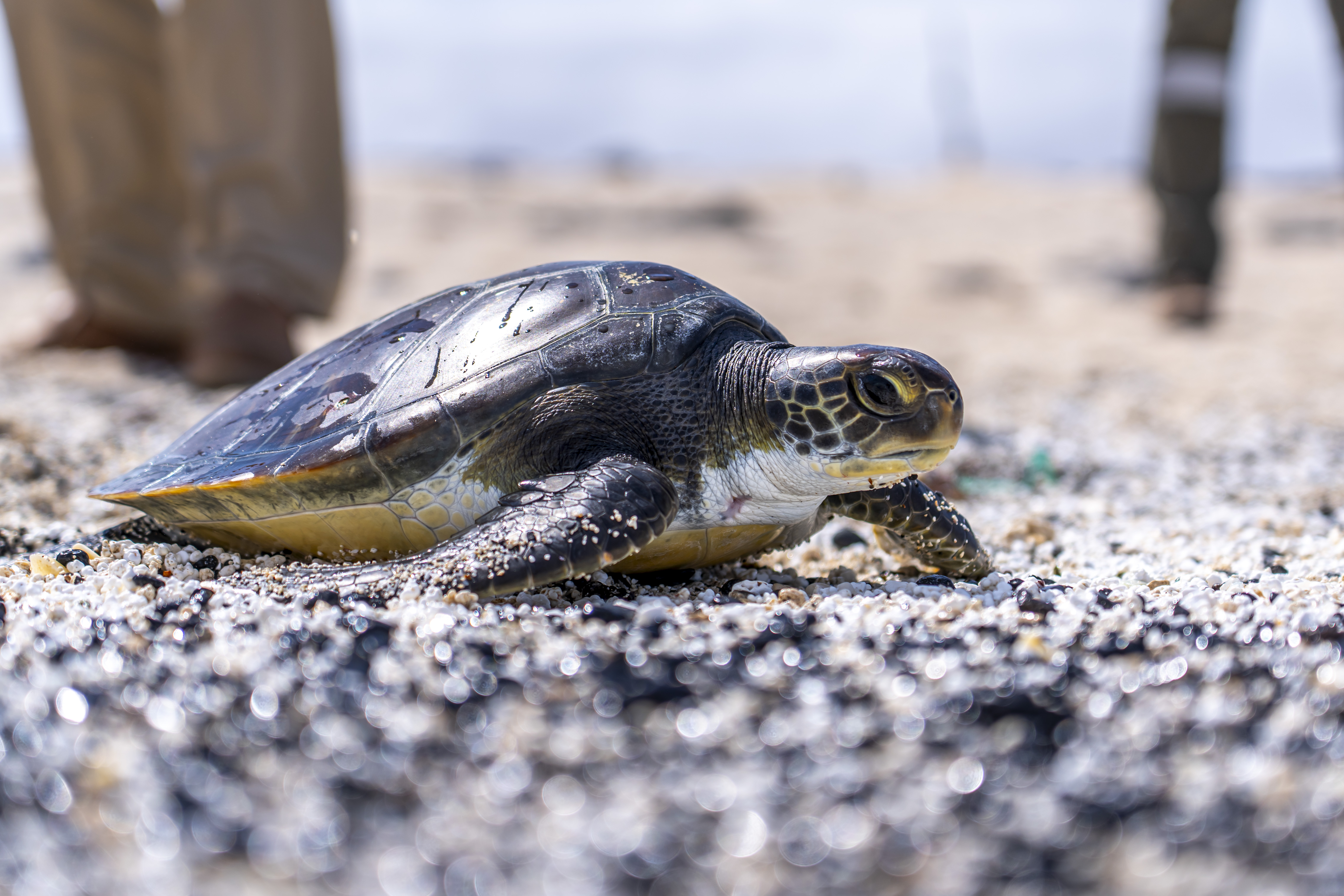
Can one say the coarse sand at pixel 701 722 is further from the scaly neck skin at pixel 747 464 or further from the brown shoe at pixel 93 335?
the brown shoe at pixel 93 335

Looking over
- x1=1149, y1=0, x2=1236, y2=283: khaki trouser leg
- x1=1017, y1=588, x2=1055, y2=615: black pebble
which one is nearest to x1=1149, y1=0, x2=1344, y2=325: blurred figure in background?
x1=1149, y1=0, x2=1236, y2=283: khaki trouser leg

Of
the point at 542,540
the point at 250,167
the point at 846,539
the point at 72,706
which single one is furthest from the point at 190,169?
the point at 72,706

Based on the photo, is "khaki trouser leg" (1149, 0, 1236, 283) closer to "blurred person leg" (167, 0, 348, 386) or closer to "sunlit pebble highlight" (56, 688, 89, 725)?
"blurred person leg" (167, 0, 348, 386)

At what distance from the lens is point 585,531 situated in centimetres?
159

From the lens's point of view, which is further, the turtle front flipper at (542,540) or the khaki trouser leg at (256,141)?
the khaki trouser leg at (256,141)

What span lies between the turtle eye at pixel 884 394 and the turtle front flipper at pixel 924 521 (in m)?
0.26

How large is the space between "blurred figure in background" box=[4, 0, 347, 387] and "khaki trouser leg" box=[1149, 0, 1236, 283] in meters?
5.91

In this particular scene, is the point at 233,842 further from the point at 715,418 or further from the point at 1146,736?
the point at 715,418

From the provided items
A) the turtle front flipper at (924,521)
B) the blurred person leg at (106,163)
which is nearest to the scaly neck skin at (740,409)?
the turtle front flipper at (924,521)

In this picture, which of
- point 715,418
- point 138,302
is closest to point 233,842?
point 715,418

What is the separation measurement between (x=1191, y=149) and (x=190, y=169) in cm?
676

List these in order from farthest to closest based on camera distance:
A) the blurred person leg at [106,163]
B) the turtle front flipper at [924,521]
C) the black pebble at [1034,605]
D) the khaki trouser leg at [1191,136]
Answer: the khaki trouser leg at [1191,136], the blurred person leg at [106,163], the turtle front flipper at [924,521], the black pebble at [1034,605]

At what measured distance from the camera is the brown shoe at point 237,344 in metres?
4.34

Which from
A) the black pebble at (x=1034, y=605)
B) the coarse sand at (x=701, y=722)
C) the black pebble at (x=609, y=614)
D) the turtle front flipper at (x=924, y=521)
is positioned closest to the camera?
the coarse sand at (x=701, y=722)
